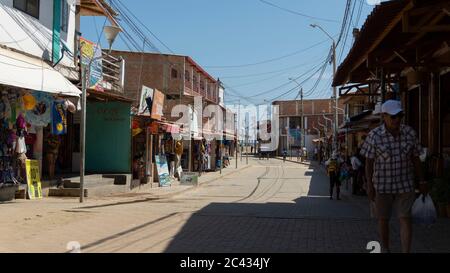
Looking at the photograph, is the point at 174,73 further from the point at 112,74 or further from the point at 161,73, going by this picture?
the point at 112,74

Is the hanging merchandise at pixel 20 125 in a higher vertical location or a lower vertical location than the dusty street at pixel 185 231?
higher

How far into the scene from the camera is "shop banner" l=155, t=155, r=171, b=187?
22.4 m

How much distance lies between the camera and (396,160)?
6.12 meters

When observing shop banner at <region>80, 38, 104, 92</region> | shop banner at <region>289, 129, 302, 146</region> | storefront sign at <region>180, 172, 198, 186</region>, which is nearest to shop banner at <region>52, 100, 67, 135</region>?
shop banner at <region>80, 38, 104, 92</region>

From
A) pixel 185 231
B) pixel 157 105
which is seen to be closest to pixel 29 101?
pixel 185 231

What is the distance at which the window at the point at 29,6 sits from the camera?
1421cm

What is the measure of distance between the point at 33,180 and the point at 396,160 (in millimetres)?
11064

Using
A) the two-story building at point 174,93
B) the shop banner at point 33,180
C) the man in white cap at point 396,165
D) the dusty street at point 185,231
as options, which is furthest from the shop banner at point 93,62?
the man in white cap at point 396,165

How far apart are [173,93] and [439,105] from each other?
27.0m

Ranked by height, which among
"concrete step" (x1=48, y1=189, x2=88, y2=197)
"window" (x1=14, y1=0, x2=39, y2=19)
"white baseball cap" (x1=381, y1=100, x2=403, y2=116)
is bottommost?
"concrete step" (x1=48, y1=189, x2=88, y2=197)

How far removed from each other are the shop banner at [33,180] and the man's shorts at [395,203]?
1054cm

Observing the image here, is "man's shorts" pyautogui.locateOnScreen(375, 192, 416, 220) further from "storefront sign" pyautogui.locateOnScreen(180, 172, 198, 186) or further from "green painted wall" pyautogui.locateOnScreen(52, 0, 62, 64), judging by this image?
"storefront sign" pyautogui.locateOnScreen(180, 172, 198, 186)

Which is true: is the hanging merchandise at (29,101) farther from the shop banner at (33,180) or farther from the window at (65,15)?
the window at (65,15)
